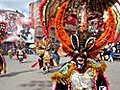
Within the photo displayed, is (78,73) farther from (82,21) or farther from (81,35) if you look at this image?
(82,21)

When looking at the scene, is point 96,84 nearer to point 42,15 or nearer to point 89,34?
point 89,34

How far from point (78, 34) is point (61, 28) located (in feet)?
0.97

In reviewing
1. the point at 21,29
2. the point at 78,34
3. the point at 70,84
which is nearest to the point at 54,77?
the point at 70,84

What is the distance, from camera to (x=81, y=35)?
6.80 metres

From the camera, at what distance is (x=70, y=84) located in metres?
6.83

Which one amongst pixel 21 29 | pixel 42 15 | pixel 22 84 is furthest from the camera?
pixel 21 29

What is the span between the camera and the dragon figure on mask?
6.80 m

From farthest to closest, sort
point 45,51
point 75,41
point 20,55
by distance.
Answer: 1. point 20,55
2. point 45,51
3. point 75,41

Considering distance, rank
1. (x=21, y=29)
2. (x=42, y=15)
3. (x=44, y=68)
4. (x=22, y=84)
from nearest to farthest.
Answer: (x=42, y=15) → (x=22, y=84) → (x=44, y=68) → (x=21, y=29)

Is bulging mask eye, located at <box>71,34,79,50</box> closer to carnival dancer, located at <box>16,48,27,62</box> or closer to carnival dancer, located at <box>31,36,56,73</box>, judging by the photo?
carnival dancer, located at <box>31,36,56,73</box>

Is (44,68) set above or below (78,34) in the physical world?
below

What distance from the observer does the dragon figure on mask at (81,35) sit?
6.80 meters

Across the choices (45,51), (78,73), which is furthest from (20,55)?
(78,73)

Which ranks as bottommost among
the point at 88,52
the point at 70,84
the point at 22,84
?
the point at 22,84
